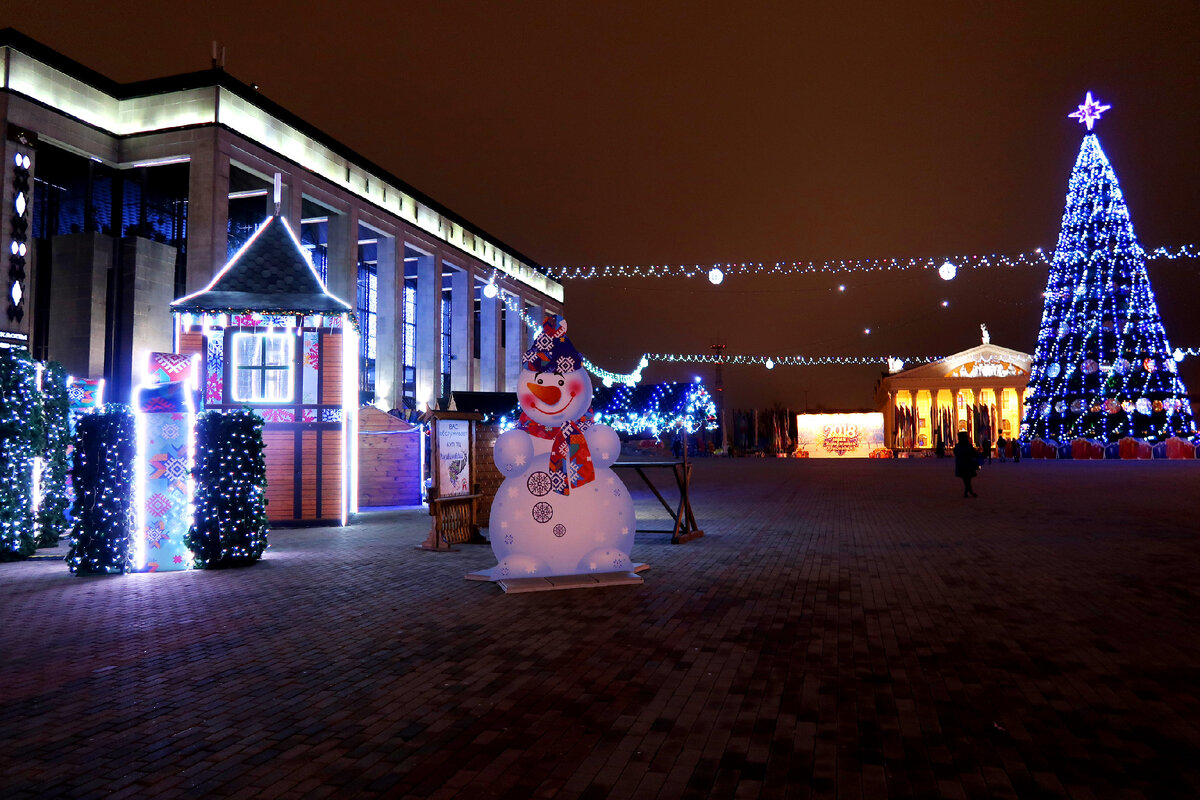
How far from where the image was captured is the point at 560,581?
819cm

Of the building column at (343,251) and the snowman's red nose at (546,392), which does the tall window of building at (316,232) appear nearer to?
the building column at (343,251)

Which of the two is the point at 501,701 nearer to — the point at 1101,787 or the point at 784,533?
the point at 1101,787

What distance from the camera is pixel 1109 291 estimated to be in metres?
37.9

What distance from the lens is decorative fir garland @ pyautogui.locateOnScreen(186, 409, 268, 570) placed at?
31.3 feet

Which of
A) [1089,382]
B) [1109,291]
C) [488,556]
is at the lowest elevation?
[488,556]

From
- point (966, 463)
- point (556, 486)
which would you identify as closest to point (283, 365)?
point (556, 486)

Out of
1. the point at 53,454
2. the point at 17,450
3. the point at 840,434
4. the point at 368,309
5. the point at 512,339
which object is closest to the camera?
the point at 17,450

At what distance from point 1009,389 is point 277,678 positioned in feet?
225

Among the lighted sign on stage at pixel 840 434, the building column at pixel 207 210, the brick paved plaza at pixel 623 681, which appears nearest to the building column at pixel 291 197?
the building column at pixel 207 210

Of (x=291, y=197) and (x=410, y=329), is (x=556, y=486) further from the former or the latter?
(x=410, y=329)

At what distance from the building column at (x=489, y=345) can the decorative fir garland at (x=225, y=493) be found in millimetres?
40326

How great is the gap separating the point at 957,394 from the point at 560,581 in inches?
Answer: 2517

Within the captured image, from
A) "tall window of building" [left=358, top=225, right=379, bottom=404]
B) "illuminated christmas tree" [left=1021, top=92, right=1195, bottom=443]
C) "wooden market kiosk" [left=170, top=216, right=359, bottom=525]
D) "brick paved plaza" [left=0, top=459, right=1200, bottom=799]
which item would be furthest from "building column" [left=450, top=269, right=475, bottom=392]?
"brick paved plaza" [left=0, top=459, right=1200, bottom=799]

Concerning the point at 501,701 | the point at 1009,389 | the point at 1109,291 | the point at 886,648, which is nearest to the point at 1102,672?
the point at 886,648
